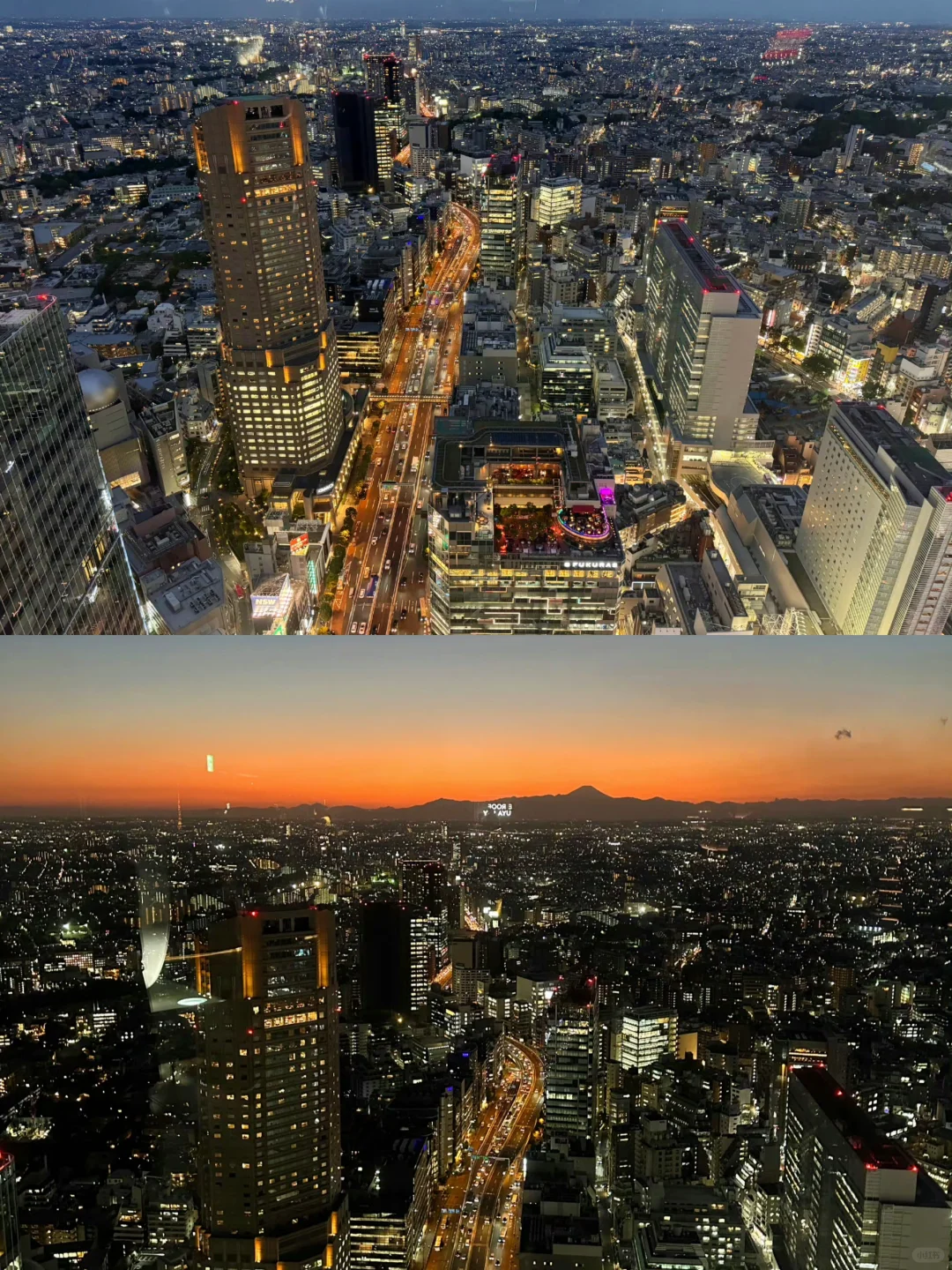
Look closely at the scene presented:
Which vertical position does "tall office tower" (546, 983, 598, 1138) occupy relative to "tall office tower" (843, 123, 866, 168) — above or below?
below

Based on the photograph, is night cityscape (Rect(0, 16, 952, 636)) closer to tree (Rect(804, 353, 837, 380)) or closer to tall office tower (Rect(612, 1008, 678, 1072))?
tree (Rect(804, 353, 837, 380))

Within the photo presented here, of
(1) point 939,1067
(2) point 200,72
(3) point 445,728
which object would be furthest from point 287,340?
(1) point 939,1067

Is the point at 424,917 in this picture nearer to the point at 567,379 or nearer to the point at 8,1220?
the point at 8,1220

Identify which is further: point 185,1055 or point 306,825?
point 306,825

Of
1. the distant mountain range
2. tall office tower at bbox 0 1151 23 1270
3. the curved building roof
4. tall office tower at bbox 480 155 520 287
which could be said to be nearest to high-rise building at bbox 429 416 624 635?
the distant mountain range

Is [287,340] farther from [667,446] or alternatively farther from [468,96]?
[667,446]

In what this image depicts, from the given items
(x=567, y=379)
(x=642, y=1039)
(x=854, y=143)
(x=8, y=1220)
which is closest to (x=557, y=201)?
(x=567, y=379)
